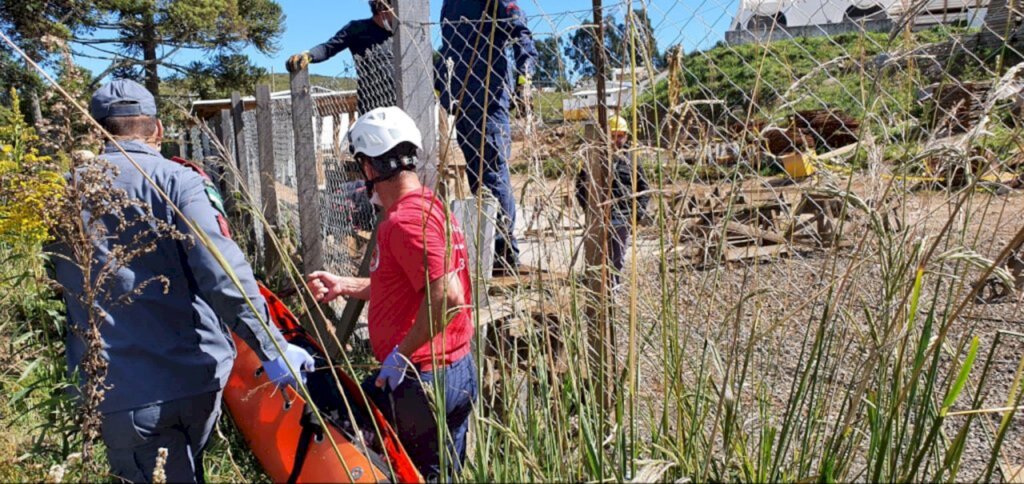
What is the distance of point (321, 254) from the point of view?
5168 millimetres

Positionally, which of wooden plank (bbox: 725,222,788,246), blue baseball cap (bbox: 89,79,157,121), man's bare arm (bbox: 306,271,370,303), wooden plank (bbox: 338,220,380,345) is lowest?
wooden plank (bbox: 338,220,380,345)

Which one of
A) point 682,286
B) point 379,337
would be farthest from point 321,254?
point 682,286

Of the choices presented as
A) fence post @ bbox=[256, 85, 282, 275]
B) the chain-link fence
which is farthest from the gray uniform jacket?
fence post @ bbox=[256, 85, 282, 275]

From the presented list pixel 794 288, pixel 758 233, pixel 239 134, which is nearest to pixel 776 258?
pixel 794 288

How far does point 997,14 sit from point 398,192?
1751mm

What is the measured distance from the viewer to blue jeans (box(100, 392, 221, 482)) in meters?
2.40

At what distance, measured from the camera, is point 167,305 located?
2.46 m

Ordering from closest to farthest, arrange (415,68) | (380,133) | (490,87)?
(380,133) → (415,68) → (490,87)

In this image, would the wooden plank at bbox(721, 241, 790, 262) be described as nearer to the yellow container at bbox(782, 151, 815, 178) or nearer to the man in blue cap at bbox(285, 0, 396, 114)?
the yellow container at bbox(782, 151, 815, 178)

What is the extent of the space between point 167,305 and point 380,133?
855 millimetres

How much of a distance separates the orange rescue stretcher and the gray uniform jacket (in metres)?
0.19

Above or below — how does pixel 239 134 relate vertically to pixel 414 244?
below

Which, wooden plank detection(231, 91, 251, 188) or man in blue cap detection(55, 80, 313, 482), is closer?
man in blue cap detection(55, 80, 313, 482)

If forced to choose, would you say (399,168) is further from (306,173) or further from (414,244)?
(306,173)
